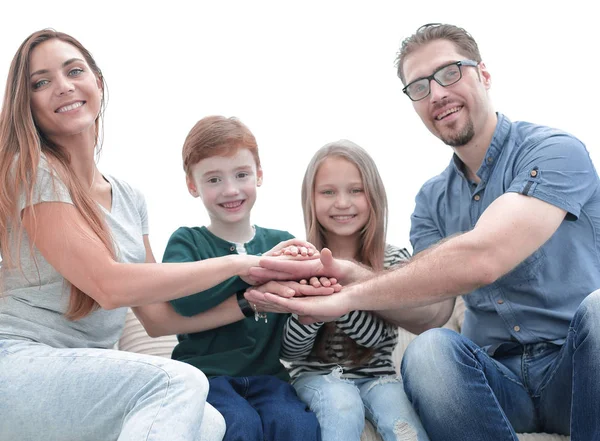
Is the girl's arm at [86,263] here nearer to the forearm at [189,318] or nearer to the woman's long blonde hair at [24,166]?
the woman's long blonde hair at [24,166]

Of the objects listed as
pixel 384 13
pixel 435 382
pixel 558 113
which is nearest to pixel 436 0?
pixel 384 13

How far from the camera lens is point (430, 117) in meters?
2.05

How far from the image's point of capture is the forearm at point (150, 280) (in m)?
Answer: 1.57

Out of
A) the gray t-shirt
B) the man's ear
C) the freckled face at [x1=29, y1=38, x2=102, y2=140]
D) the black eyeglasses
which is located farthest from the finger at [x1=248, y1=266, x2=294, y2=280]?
the man's ear

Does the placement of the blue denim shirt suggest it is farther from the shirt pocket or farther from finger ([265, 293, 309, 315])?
finger ([265, 293, 309, 315])

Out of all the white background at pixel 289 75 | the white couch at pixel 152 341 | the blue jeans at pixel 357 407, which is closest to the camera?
the blue jeans at pixel 357 407

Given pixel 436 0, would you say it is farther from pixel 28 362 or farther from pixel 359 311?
pixel 28 362

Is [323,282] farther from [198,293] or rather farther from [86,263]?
[86,263]

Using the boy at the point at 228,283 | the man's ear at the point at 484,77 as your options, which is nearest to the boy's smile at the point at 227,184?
the boy at the point at 228,283

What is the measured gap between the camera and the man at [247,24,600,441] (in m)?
1.60

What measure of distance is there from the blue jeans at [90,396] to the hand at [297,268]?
46 centimetres

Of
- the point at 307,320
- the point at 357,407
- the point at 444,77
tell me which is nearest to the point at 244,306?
the point at 307,320

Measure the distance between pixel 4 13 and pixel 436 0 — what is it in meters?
1.82

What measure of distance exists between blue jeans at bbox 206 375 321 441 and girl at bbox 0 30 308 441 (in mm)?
80
